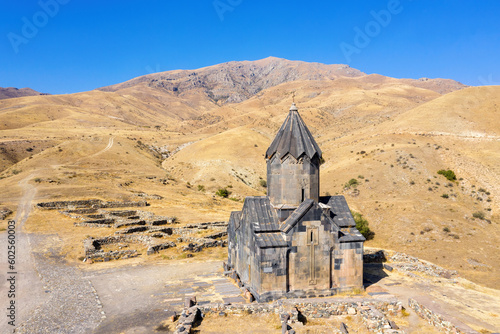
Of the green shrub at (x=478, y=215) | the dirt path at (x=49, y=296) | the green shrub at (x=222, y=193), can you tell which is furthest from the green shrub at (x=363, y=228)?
the dirt path at (x=49, y=296)

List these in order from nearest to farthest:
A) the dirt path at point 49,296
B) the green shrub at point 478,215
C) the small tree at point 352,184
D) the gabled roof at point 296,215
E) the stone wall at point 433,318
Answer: the stone wall at point 433,318, the dirt path at point 49,296, the gabled roof at point 296,215, the green shrub at point 478,215, the small tree at point 352,184

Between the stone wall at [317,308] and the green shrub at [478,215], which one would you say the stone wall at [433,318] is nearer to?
the stone wall at [317,308]

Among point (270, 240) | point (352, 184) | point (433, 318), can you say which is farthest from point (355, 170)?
point (433, 318)

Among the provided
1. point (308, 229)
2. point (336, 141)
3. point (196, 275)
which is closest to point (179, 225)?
point (196, 275)

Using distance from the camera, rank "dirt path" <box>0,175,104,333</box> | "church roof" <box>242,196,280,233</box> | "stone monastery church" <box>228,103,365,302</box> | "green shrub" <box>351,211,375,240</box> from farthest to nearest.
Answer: "green shrub" <box>351,211,375,240</box> < "church roof" <box>242,196,280,233</box> < "stone monastery church" <box>228,103,365,302</box> < "dirt path" <box>0,175,104,333</box>

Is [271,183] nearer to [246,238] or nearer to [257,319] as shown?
[246,238]

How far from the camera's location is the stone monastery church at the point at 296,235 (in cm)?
1429

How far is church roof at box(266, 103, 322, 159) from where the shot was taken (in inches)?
609

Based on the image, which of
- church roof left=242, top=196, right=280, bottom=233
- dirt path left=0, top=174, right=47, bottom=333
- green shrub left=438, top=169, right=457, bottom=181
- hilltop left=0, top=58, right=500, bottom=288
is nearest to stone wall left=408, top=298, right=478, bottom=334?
church roof left=242, top=196, right=280, bottom=233

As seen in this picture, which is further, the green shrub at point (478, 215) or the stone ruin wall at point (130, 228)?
the green shrub at point (478, 215)

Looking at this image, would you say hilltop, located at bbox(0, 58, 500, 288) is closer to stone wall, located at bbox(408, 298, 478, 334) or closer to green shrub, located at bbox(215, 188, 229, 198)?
green shrub, located at bbox(215, 188, 229, 198)

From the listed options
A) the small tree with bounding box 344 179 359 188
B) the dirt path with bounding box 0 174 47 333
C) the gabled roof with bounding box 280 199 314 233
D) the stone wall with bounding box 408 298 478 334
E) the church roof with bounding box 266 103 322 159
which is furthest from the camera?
the small tree with bounding box 344 179 359 188

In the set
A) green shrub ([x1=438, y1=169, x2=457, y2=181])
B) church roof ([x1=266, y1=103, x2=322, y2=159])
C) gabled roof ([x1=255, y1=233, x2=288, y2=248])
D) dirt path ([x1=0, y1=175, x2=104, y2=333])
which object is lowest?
dirt path ([x1=0, y1=175, x2=104, y2=333])

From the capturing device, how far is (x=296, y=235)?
14.5 m
